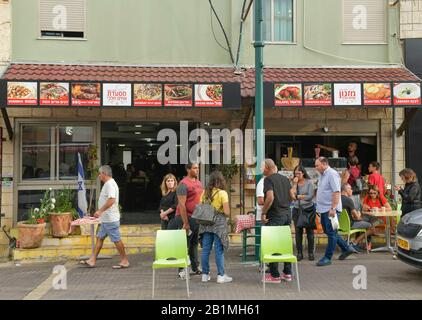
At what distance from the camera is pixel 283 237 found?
7398 millimetres

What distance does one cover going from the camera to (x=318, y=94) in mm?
10633

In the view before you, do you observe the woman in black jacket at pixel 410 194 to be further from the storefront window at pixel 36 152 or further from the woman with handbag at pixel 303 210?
the storefront window at pixel 36 152

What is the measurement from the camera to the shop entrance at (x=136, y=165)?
1207 centimetres

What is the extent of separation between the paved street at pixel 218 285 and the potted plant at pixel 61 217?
3.71 ft

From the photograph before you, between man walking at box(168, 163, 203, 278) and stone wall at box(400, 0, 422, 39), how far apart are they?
711 cm

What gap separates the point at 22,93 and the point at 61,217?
8.89 feet

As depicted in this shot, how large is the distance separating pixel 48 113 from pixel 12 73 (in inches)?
50.5

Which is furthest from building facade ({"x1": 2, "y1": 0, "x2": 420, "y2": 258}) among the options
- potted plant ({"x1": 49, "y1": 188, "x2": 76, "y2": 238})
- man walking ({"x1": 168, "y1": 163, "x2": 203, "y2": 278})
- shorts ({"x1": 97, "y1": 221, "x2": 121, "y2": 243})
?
man walking ({"x1": 168, "y1": 163, "x2": 203, "y2": 278})

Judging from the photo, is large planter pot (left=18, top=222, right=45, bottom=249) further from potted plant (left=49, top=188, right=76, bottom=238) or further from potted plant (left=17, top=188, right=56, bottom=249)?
potted plant (left=49, top=188, right=76, bottom=238)

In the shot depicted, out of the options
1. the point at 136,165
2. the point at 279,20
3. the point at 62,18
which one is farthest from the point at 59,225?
the point at 279,20

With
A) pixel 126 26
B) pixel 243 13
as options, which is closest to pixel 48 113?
pixel 126 26

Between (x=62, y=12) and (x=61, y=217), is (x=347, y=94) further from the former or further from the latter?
(x=62, y=12)

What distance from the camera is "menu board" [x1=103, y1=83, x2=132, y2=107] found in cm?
1027
